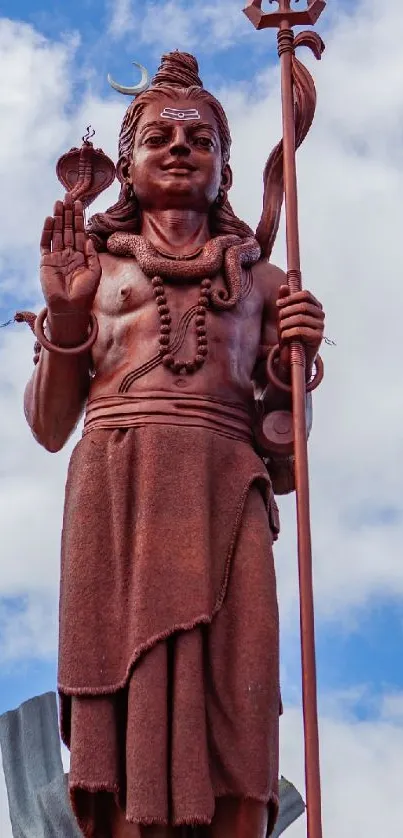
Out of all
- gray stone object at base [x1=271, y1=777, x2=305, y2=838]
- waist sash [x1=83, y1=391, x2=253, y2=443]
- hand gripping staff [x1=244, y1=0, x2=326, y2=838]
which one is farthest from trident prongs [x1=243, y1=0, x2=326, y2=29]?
gray stone object at base [x1=271, y1=777, x2=305, y2=838]

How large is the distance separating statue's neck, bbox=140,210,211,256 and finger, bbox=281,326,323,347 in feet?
2.43

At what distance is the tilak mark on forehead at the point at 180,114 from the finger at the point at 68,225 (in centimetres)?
69

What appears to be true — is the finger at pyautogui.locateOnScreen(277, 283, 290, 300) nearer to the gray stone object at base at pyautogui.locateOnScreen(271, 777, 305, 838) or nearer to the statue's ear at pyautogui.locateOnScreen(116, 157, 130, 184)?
the statue's ear at pyautogui.locateOnScreen(116, 157, 130, 184)

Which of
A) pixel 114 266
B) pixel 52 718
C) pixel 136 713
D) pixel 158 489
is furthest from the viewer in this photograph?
pixel 52 718

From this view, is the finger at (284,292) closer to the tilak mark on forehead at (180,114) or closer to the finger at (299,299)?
the finger at (299,299)

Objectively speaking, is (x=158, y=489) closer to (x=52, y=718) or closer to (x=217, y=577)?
(x=217, y=577)

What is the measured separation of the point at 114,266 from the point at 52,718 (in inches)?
122

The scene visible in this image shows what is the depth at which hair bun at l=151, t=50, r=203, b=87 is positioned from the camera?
293 inches

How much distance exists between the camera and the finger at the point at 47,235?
6.73m

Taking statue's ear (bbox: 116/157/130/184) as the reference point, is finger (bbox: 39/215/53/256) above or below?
below

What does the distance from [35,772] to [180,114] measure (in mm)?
3979

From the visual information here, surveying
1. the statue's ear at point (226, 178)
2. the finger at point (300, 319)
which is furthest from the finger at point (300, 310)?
the statue's ear at point (226, 178)

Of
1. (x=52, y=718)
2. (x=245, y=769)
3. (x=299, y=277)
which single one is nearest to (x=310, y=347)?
(x=299, y=277)

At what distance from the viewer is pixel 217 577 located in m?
6.31
